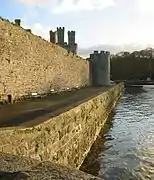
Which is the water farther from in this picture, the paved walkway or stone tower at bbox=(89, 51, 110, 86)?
stone tower at bbox=(89, 51, 110, 86)

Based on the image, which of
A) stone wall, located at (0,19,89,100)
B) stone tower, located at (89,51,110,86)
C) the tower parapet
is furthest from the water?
stone tower, located at (89,51,110,86)

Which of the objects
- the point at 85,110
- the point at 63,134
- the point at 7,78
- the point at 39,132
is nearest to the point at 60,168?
the point at 39,132

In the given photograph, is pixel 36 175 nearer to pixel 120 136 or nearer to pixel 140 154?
pixel 140 154

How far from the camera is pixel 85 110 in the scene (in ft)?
38.7

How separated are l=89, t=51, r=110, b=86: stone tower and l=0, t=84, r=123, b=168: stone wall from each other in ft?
99.4

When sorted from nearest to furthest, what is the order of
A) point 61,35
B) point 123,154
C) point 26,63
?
point 123,154 → point 26,63 → point 61,35

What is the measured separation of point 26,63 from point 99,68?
92.8ft

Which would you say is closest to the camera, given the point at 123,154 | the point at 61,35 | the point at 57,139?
the point at 57,139

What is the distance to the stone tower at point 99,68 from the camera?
42.5 meters

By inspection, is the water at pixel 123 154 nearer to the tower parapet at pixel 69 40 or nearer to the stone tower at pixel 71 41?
the tower parapet at pixel 69 40

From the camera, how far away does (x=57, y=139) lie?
7227 mm

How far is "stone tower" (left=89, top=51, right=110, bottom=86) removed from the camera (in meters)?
42.5

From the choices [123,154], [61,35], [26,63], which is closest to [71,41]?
[61,35]

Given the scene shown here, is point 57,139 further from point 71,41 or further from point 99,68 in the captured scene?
point 71,41
